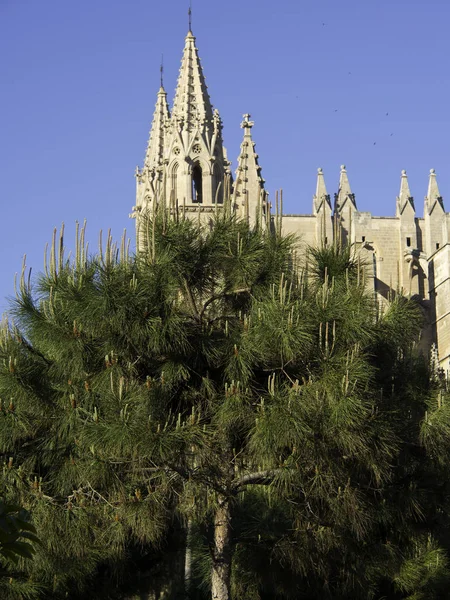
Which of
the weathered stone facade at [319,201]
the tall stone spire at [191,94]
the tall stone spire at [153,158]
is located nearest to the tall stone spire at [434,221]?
the weathered stone facade at [319,201]

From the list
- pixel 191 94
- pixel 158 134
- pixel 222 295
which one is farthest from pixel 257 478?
pixel 158 134

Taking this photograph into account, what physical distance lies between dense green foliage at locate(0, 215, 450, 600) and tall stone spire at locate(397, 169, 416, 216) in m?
23.5

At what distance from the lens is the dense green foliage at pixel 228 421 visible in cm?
1191

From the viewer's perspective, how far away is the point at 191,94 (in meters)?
36.5

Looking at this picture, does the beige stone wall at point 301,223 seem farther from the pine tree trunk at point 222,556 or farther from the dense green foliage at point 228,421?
the pine tree trunk at point 222,556

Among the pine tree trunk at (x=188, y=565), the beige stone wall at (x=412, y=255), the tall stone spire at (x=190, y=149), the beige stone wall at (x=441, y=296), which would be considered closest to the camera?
the pine tree trunk at (x=188, y=565)

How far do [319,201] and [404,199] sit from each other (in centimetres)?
326

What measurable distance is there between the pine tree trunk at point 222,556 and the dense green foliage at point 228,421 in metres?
0.04

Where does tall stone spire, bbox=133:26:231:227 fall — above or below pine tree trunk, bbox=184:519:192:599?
above

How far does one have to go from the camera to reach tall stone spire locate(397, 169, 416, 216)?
1473 inches

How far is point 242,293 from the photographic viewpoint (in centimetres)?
1371

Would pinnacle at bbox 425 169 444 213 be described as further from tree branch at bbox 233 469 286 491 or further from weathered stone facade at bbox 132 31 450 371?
tree branch at bbox 233 469 286 491

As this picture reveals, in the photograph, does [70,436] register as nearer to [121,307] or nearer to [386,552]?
[121,307]

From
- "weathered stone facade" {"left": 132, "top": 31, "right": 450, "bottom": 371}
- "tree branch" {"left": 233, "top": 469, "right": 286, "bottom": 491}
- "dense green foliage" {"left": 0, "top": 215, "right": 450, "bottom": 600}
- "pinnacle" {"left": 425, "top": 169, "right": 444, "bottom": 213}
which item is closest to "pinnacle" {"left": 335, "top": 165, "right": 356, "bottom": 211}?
"weathered stone facade" {"left": 132, "top": 31, "right": 450, "bottom": 371}
